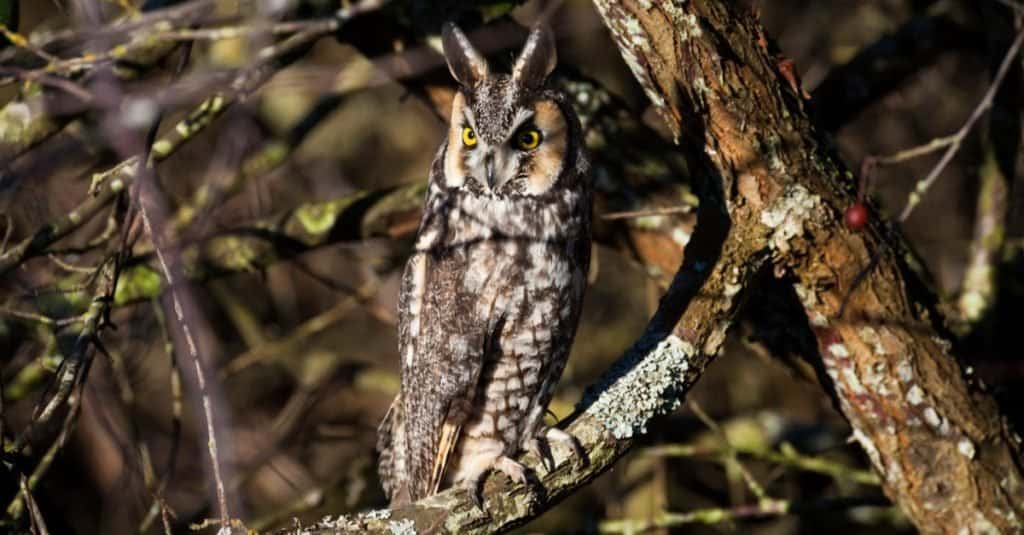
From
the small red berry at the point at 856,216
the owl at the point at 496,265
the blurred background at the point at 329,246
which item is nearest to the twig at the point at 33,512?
the blurred background at the point at 329,246

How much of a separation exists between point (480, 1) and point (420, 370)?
43.9 inches

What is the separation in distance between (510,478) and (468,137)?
0.80m

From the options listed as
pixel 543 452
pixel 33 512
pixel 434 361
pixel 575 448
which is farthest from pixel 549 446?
pixel 33 512

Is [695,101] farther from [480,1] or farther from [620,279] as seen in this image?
[620,279]

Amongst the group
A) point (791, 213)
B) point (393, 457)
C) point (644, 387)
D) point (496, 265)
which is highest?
point (791, 213)

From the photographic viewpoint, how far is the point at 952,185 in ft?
21.2

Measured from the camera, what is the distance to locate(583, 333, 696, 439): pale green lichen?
241cm

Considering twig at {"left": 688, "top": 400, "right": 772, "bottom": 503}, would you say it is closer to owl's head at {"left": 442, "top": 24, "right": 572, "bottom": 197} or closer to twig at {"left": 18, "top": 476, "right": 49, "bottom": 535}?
owl's head at {"left": 442, "top": 24, "right": 572, "bottom": 197}

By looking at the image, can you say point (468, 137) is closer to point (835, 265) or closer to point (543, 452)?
point (543, 452)

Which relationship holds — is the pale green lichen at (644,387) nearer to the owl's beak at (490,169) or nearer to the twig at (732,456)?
the owl's beak at (490,169)

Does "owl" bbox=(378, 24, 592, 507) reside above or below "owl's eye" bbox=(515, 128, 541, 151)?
below

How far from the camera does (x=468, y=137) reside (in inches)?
102

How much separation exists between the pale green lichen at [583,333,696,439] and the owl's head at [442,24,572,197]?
0.50 m

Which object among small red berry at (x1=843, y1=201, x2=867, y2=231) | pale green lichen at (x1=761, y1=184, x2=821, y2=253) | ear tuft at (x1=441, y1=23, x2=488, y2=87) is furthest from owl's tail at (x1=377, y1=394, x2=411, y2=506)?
small red berry at (x1=843, y1=201, x2=867, y2=231)
